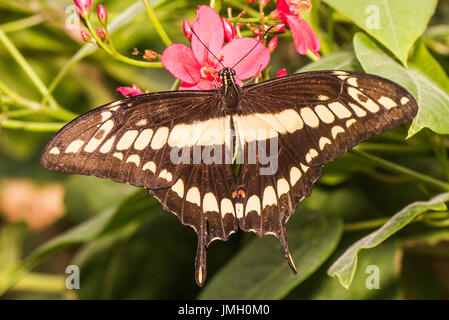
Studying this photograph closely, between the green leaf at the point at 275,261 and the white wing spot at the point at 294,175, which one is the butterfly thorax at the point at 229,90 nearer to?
the white wing spot at the point at 294,175

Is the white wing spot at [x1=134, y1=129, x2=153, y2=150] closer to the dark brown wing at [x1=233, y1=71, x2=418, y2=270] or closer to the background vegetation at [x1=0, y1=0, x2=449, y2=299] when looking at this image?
the dark brown wing at [x1=233, y1=71, x2=418, y2=270]

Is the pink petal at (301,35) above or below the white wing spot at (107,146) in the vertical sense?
above

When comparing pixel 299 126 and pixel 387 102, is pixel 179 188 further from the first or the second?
pixel 387 102

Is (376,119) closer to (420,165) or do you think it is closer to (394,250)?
(394,250)

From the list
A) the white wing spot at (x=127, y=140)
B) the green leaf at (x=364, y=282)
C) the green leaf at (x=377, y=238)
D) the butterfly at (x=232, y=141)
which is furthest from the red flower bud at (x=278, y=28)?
the green leaf at (x=364, y=282)

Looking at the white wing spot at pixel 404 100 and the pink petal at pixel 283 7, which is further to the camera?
the pink petal at pixel 283 7

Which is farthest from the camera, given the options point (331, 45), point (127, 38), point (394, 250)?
point (127, 38)

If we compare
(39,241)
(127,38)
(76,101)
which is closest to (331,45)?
(127,38)
